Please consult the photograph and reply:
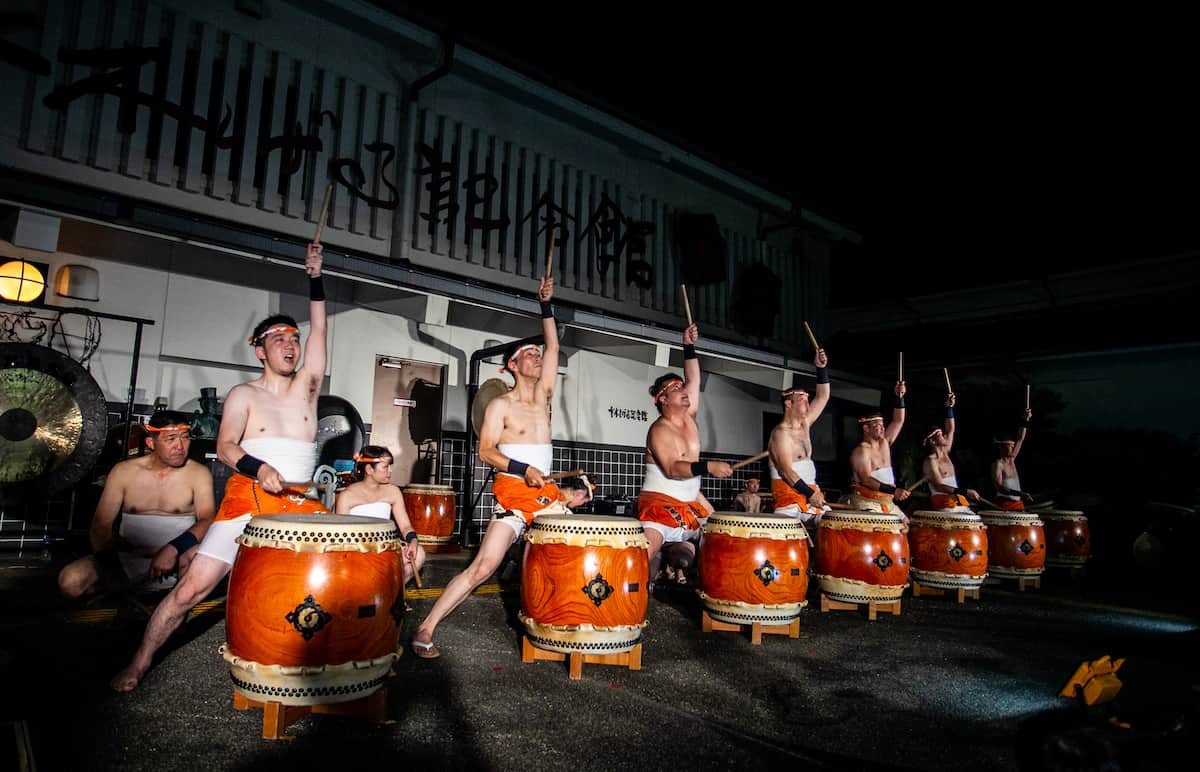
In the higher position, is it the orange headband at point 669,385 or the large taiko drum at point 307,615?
the orange headband at point 669,385

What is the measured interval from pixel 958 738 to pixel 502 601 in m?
2.79

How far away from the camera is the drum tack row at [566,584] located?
2.11 m

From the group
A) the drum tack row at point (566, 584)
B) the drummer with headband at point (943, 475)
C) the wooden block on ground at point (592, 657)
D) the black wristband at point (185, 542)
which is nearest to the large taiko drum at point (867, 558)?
the drum tack row at point (566, 584)

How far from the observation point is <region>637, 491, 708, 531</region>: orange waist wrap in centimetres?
424

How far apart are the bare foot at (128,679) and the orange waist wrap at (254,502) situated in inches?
23.5

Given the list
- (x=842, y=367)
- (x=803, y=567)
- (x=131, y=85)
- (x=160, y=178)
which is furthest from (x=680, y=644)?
(x=842, y=367)

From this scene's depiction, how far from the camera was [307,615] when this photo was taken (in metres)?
2.11

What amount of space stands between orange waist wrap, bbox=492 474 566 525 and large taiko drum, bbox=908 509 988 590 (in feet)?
10.5

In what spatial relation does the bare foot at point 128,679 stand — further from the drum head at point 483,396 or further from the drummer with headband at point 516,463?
the drum head at point 483,396

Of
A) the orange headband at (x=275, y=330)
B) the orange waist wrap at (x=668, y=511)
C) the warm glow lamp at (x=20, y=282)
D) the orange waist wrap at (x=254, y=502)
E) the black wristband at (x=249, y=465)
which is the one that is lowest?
the orange waist wrap at (x=668, y=511)

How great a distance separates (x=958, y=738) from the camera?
2.29 metres

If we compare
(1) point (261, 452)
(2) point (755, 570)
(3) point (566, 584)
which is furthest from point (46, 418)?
(2) point (755, 570)

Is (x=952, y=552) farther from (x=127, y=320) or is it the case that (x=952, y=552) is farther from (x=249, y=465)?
(x=127, y=320)

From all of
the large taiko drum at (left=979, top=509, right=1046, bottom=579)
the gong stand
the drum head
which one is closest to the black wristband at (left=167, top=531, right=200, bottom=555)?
the gong stand
